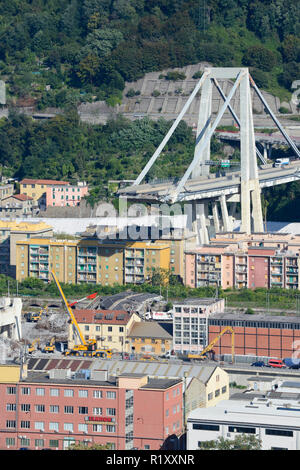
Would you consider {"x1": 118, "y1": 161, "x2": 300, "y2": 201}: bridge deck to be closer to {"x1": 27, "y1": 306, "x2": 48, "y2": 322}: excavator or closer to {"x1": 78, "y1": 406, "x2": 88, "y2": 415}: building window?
{"x1": 27, "y1": 306, "x2": 48, "y2": 322}: excavator

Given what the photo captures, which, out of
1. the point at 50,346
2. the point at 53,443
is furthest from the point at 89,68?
the point at 53,443

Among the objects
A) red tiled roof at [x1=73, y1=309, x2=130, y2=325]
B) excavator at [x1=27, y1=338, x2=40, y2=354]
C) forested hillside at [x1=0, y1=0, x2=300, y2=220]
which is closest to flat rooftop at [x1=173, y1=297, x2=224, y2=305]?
red tiled roof at [x1=73, y1=309, x2=130, y2=325]

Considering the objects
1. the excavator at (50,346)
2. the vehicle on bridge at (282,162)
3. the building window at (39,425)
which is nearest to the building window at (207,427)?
the building window at (39,425)

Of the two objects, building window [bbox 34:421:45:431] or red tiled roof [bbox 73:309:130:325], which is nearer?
building window [bbox 34:421:45:431]

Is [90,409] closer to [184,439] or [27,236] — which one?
[184,439]

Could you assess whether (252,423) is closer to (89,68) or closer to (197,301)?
(197,301)

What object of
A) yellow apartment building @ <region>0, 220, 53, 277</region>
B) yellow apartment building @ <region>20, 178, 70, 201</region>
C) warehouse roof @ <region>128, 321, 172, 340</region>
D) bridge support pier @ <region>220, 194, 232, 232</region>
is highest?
yellow apartment building @ <region>20, 178, 70, 201</region>
